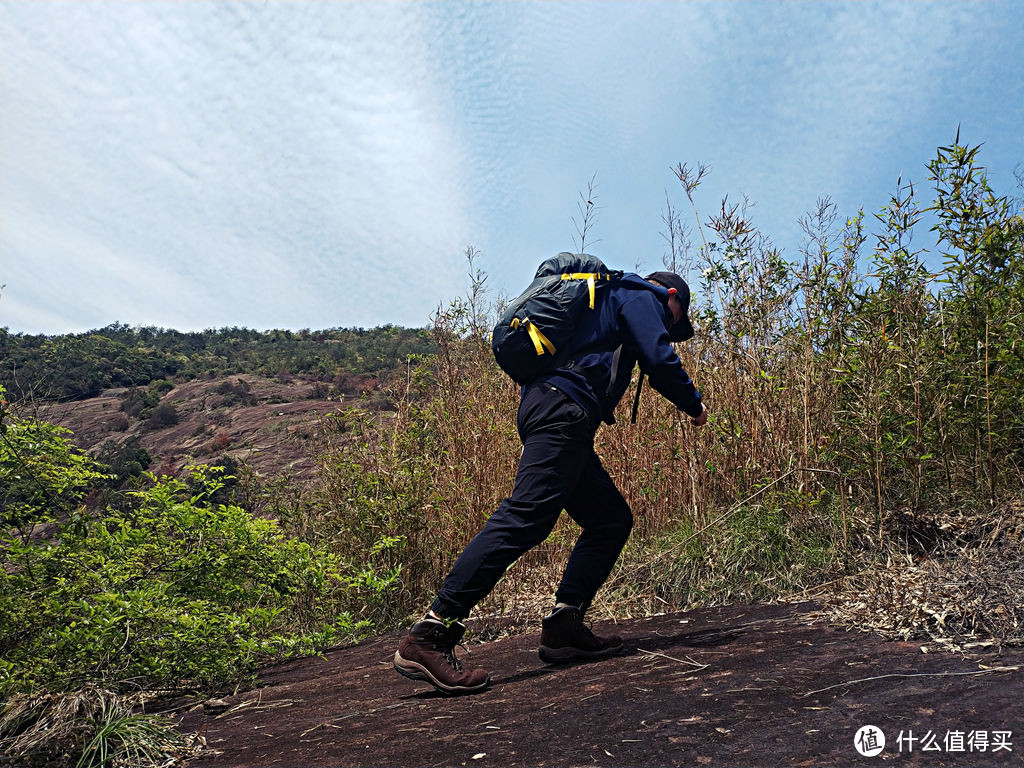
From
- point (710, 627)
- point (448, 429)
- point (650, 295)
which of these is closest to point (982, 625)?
point (710, 627)

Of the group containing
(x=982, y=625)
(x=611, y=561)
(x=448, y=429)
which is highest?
(x=448, y=429)

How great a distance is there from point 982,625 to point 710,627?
119 cm

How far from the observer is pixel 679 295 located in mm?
3104

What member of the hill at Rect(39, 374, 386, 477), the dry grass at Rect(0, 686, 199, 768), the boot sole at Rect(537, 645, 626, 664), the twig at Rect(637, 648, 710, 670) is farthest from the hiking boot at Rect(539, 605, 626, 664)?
the hill at Rect(39, 374, 386, 477)

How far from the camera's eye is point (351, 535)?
5.30 meters

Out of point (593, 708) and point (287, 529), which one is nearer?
point (593, 708)

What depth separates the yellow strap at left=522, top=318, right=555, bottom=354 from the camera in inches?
108

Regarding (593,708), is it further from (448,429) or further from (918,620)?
(448,429)

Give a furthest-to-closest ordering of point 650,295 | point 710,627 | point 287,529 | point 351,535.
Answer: point 287,529 → point 351,535 → point 710,627 → point 650,295

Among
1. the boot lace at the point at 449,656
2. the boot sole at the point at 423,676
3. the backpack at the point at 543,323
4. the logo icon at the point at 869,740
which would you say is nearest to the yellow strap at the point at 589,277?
the backpack at the point at 543,323

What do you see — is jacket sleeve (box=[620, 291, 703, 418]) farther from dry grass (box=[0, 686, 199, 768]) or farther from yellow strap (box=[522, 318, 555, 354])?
dry grass (box=[0, 686, 199, 768])

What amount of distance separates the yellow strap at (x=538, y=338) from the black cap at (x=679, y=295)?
26.6 inches

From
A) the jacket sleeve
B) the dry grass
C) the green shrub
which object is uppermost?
the jacket sleeve

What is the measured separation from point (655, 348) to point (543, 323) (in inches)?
18.3
